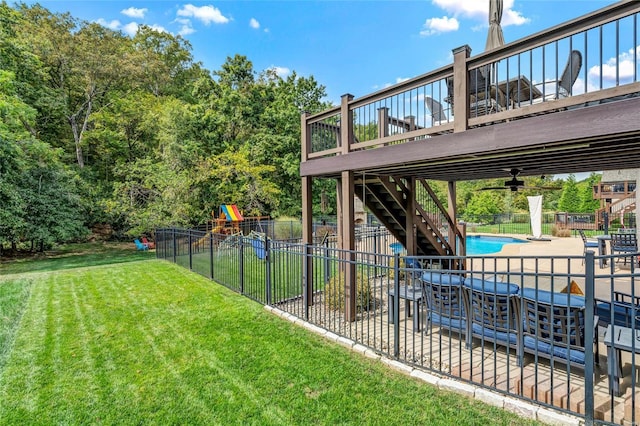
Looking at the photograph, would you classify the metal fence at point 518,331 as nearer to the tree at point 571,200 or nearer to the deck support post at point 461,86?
the deck support post at point 461,86

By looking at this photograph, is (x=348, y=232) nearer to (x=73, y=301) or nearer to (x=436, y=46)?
(x=73, y=301)

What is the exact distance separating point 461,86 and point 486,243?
17514mm

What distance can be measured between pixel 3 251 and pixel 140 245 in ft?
19.0

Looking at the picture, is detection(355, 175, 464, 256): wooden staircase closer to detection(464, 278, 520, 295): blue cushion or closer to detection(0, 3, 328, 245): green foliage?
detection(464, 278, 520, 295): blue cushion

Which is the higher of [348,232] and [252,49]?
[252,49]

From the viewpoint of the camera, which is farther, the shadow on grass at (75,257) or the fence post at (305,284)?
the shadow on grass at (75,257)

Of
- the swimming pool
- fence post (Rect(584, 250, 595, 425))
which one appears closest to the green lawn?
fence post (Rect(584, 250, 595, 425))

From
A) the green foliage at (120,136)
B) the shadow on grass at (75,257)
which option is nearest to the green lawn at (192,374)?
the shadow on grass at (75,257)

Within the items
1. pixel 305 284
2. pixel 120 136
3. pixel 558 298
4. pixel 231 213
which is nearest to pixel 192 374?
pixel 305 284

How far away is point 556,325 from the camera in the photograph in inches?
126

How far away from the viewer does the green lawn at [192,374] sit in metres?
3.11

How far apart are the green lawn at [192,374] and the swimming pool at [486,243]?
1478 centimetres

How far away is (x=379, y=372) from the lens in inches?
151

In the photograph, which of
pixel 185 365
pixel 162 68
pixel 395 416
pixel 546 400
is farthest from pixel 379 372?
pixel 162 68
